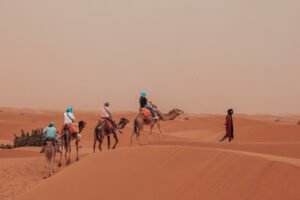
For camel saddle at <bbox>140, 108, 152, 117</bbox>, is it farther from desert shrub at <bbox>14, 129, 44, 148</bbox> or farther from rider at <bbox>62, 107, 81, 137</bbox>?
desert shrub at <bbox>14, 129, 44, 148</bbox>

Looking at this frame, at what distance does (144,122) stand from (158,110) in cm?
103

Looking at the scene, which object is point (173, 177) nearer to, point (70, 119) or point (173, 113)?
point (70, 119)

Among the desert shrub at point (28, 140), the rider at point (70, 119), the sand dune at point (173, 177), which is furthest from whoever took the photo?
the desert shrub at point (28, 140)

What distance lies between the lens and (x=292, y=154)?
1304cm

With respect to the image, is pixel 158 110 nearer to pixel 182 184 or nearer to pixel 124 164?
pixel 124 164

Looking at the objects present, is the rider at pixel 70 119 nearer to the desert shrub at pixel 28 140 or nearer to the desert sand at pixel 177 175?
the desert sand at pixel 177 175

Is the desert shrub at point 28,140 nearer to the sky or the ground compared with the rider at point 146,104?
nearer to the ground

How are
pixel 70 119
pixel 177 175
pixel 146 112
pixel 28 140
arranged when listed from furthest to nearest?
pixel 28 140, pixel 146 112, pixel 70 119, pixel 177 175

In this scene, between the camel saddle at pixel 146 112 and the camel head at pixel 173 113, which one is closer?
the camel saddle at pixel 146 112

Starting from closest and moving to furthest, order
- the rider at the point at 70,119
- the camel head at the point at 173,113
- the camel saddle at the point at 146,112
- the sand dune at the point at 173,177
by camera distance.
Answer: the sand dune at the point at 173,177, the rider at the point at 70,119, the camel saddle at the point at 146,112, the camel head at the point at 173,113

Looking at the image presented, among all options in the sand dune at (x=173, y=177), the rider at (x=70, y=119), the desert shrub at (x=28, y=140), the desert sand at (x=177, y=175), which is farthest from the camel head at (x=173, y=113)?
the desert shrub at (x=28, y=140)

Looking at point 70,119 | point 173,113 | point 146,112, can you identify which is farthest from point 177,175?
point 173,113

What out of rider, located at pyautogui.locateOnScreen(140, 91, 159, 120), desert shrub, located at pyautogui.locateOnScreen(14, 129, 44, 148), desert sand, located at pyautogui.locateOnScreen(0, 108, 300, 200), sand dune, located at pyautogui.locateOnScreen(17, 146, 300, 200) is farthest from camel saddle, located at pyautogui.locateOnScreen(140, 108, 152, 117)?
desert shrub, located at pyautogui.locateOnScreen(14, 129, 44, 148)

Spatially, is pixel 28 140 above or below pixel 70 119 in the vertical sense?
below
